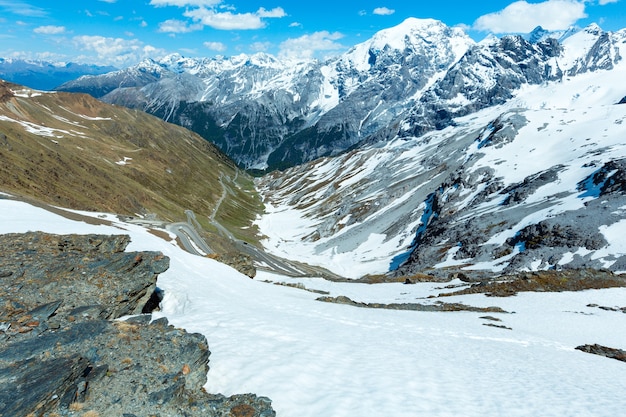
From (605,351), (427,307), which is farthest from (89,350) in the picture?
(427,307)

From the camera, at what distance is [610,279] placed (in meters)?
42.9

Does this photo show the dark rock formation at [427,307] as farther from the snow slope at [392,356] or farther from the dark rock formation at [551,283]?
the dark rock formation at [551,283]

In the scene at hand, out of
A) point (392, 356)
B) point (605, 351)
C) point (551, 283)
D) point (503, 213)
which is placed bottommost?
point (392, 356)

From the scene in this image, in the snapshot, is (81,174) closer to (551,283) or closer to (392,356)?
(551,283)

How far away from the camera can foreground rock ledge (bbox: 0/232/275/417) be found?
9703 millimetres

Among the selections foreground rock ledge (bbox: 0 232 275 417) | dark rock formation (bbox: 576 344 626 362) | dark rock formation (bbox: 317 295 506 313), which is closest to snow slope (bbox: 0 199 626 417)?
dark rock formation (bbox: 576 344 626 362)

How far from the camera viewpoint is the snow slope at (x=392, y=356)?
12.5 m

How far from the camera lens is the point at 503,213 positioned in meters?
91.6

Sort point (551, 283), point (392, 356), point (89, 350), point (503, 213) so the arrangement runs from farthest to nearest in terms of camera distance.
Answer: point (503, 213) < point (551, 283) < point (392, 356) < point (89, 350)

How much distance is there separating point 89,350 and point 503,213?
96.2 metres

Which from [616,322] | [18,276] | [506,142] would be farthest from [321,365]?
[506,142]

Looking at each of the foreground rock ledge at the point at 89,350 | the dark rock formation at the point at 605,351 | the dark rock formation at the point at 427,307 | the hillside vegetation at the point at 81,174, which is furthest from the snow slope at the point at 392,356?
the hillside vegetation at the point at 81,174

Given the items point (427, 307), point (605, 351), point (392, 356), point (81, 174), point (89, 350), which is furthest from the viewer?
point (81, 174)

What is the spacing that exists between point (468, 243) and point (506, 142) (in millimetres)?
100049
